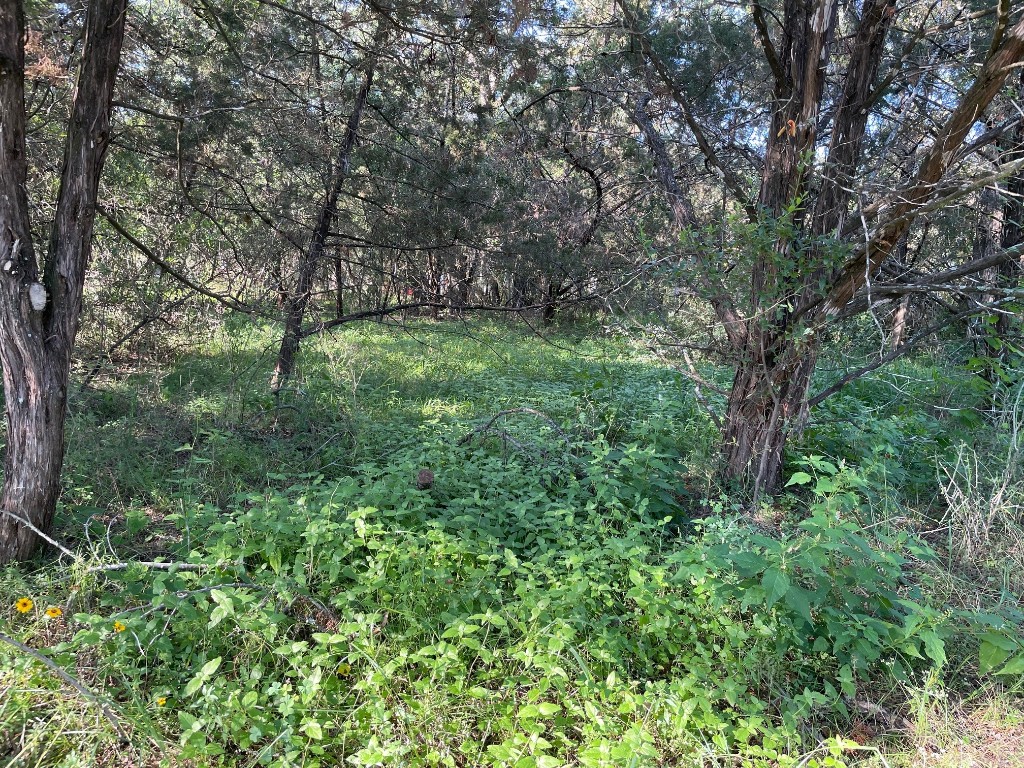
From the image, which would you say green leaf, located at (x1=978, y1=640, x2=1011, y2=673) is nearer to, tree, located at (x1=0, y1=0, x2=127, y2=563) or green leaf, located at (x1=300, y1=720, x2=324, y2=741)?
green leaf, located at (x1=300, y1=720, x2=324, y2=741)

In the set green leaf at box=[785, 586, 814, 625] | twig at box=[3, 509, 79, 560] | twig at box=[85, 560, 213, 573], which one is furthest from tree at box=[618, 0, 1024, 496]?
twig at box=[3, 509, 79, 560]

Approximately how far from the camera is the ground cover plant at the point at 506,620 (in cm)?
204

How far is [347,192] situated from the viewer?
5629 mm

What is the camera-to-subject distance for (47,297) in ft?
9.29

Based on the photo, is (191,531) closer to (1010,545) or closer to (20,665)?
(20,665)

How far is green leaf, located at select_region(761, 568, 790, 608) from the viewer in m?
2.27

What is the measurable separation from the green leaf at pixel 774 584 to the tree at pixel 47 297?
3174mm

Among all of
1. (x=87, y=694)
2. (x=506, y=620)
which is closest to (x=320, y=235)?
(x=506, y=620)

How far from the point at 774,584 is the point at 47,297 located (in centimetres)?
342

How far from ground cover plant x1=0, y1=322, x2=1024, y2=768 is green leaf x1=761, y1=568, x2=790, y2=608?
49 millimetres

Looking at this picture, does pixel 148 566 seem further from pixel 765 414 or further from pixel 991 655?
pixel 765 414

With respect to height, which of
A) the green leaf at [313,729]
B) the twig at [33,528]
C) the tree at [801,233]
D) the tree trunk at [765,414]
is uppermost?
the tree at [801,233]

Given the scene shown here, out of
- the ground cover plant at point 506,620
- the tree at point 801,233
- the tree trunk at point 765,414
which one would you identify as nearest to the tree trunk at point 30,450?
the ground cover plant at point 506,620

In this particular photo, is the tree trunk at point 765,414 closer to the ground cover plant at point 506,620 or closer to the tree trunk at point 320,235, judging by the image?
the ground cover plant at point 506,620
